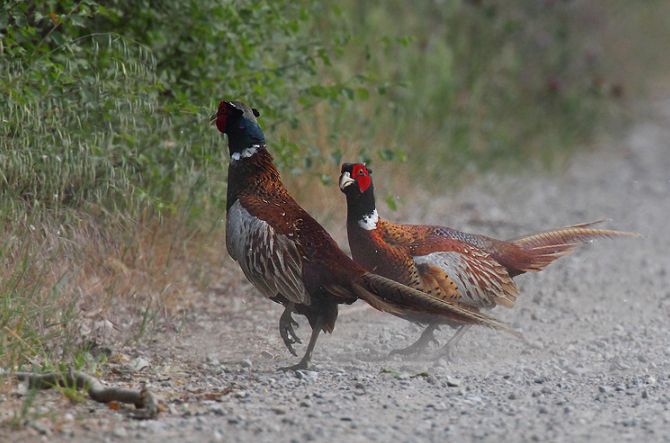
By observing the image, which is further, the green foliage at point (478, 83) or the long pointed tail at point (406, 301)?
the green foliage at point (478, 83)

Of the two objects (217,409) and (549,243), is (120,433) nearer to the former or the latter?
(217,409)

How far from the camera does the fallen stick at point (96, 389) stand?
4.05 m

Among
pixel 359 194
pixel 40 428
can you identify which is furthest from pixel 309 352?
pixel 40 428

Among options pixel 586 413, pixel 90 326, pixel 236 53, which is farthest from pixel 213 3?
pixel 586 413

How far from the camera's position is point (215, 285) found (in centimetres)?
665

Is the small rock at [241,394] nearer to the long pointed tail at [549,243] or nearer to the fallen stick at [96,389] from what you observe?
the fallen stick at [96,389]

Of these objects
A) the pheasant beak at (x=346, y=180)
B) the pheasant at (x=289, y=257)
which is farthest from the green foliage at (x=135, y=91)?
the pheasant beak at (x=346, y=180)

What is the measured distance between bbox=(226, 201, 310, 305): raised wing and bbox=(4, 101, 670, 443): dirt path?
0.37m

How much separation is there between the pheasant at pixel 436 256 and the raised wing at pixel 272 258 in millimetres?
402

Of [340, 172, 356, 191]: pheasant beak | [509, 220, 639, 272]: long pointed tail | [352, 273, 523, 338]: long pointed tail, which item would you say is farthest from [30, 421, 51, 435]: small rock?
[509, 220, 639, 272]: long pointed tail

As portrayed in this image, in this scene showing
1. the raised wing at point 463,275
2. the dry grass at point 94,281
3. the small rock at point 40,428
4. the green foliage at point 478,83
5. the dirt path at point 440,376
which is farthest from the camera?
the green foliage at point 478,83

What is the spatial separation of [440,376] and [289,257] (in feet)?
2.75

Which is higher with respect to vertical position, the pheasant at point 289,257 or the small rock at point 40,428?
the pheasant at point 289,257

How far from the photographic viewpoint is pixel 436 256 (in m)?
5.24
